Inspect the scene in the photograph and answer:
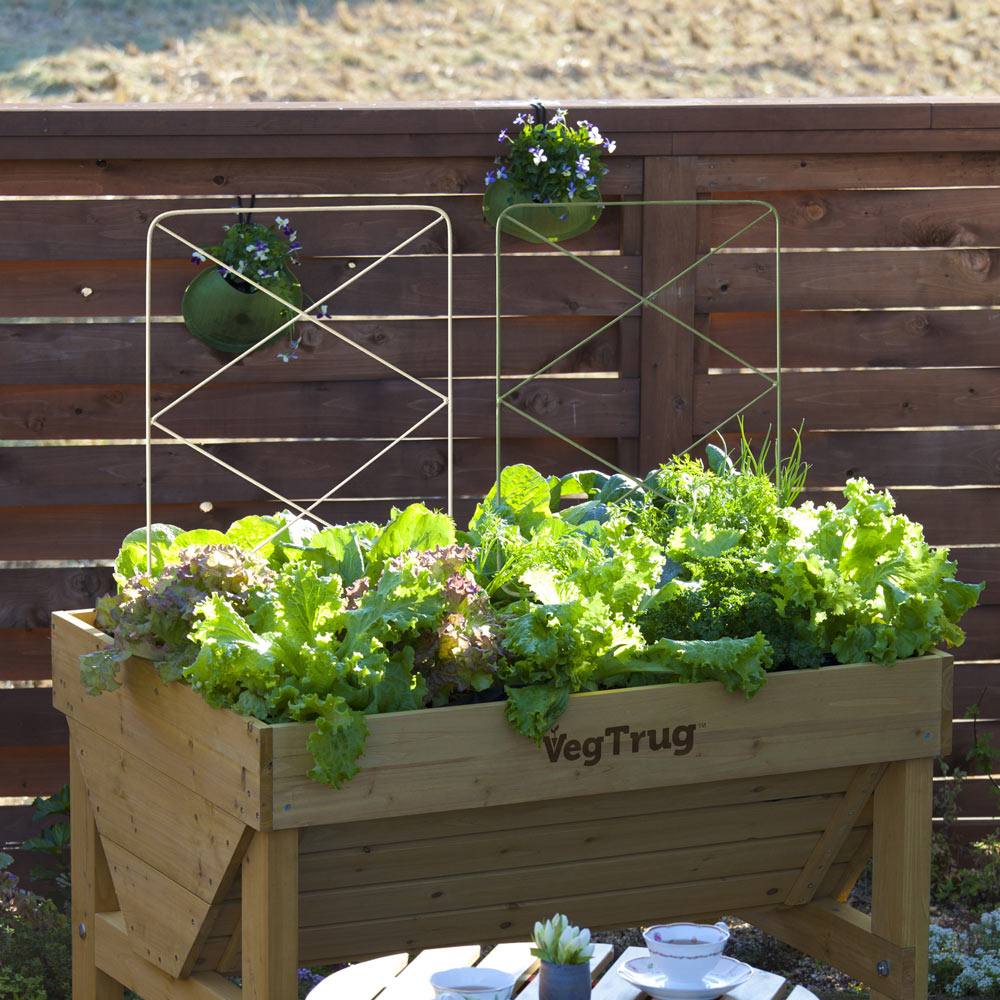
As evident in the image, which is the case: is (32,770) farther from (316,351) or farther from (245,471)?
(316,351)

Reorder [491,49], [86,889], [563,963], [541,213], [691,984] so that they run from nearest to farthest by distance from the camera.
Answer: [563,963]
[691,984]
[86,889]
[541,213]
[491,49]

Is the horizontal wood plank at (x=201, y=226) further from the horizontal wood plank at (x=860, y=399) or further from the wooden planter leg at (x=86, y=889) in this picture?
the wooden planter leg at (x=86, y=889)

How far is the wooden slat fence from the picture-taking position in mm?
3799

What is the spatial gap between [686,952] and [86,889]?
134cm

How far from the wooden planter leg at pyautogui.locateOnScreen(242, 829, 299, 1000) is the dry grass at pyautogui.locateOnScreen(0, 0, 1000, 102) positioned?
767cm

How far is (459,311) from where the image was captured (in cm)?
391

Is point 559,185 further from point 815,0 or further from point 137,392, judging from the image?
point 815,0

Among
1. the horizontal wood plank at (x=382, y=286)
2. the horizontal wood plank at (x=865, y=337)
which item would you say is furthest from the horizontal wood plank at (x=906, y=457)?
the horizontal wood plank at (x=382, y=286)

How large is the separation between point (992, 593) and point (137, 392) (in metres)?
2.46

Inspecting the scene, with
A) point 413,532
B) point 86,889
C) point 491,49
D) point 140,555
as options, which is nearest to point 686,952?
point 413,532

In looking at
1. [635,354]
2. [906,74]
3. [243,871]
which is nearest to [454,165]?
[635,354]

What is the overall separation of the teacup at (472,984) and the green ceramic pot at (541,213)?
212 centimetres

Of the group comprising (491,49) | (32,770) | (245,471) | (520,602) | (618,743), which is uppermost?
(491,49)

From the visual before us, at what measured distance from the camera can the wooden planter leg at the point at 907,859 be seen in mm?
2771
